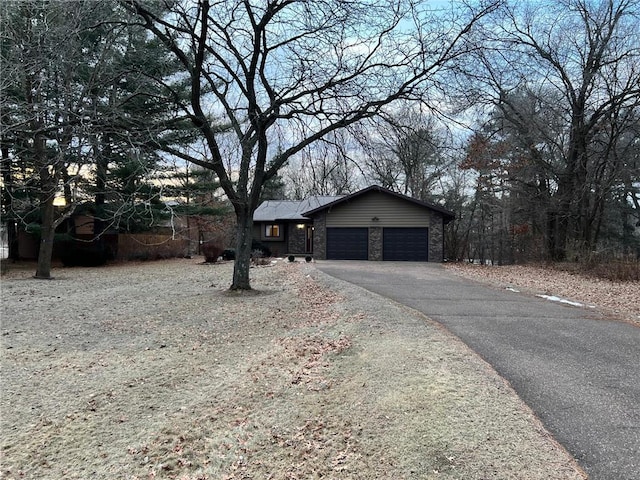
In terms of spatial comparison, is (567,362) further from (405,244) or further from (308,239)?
(308,239)

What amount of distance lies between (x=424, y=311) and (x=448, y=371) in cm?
392

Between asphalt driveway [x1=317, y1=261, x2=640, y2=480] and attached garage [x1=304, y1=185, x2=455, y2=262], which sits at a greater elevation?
attached garage [x1=304, y1=185, x2=455, y2=262]

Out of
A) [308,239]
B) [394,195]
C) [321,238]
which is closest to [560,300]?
[394,195]

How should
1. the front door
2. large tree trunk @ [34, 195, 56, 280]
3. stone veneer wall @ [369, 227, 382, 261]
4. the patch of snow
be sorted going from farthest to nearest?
the front door → stone veneer wall @ [369, 227, 382, 261] → large tree trunk @ [34, 195, 56, 280] → the patch of snow

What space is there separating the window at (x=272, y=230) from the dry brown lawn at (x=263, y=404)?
2140 cm

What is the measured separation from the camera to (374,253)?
79.9ft

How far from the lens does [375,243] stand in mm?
24375

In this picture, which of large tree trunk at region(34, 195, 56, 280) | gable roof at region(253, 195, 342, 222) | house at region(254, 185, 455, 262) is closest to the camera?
large tree trunk at region(34, 195, 56, 280)

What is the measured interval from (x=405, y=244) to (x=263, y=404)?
67.6 ft

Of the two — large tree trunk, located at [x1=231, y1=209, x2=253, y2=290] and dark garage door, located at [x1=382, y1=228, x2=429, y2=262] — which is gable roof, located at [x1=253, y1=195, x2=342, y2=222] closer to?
dark garage door, located at [x1=382, y1=228, x2=429, y2=262]

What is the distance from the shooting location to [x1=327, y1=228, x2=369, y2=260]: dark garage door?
2458 cm

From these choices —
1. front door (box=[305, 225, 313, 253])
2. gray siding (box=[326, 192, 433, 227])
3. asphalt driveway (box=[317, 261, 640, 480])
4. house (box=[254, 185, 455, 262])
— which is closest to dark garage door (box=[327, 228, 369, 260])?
house (box=[254, 185, 455, 262])

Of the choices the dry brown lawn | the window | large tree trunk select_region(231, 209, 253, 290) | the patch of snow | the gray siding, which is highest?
the gray siding

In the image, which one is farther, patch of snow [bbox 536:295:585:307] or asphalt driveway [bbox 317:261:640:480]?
patch of snow [bbox 536:295:585:307]
